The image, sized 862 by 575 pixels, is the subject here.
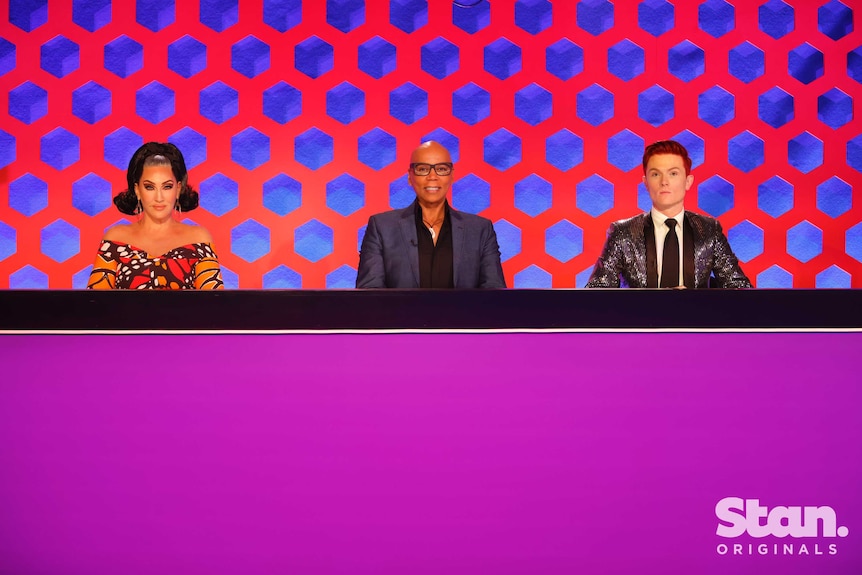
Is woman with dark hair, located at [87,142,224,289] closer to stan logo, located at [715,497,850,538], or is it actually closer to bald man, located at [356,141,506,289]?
bald man, located at [356,141,506,289]

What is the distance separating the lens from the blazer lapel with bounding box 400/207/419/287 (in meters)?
2.72

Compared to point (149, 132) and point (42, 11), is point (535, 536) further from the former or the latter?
point (42, 11)

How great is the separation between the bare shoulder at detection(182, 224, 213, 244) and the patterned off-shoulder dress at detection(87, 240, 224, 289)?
0.23ft

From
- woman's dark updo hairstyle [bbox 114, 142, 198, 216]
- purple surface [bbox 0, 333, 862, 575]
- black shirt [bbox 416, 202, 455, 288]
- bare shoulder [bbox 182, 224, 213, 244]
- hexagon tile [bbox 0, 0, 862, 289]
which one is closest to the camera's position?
purple surface [bbox 0, 333, 862, 575]

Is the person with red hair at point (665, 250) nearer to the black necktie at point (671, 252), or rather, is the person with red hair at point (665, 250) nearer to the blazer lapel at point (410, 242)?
the black necktie at point (671, 252)

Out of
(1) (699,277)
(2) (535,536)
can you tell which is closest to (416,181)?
(1) (699,277)

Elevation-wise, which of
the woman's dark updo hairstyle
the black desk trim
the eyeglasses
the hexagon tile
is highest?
the hexagon tile

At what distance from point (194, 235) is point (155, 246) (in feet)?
0.45

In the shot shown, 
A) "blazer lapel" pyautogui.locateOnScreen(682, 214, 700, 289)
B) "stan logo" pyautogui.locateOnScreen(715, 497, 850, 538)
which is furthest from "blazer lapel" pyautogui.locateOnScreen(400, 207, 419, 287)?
"stan logo" pyautogui.locateOnScreen(715, 497, 850, 538)

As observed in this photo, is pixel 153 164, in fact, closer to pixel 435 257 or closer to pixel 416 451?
pixel 435 257

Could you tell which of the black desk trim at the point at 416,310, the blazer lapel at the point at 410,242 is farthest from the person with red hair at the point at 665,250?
the black desk trim at the point at 416,310

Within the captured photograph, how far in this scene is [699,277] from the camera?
2.59 meters

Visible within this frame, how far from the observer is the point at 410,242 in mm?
2732

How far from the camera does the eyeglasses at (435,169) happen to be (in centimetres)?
266
